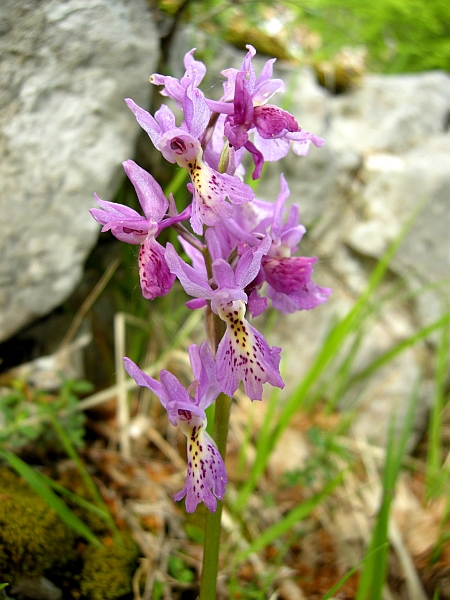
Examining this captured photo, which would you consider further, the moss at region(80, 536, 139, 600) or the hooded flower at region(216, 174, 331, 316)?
the moss at region(80, 536, 139, 600)

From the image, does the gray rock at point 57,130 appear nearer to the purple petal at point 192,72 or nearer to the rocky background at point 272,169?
the rocky background at point 272,169

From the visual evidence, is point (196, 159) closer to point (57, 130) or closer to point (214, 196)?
point (214, 196)

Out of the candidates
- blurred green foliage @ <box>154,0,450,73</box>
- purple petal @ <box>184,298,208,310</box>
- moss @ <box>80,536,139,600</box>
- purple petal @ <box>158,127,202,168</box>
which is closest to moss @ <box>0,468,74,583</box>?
moss @ <box>80,536,139,600</box>

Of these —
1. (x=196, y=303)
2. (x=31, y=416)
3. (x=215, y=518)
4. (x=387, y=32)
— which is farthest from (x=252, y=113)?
(x=387, y=32)

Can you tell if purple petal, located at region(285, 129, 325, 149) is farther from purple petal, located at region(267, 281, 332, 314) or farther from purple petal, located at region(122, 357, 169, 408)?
purple petal, located at region(122, 357, 169, 408)

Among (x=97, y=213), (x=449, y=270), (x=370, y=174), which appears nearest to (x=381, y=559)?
(x=97, y=213)

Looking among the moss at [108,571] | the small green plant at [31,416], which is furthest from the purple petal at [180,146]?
the moss at [108,571]

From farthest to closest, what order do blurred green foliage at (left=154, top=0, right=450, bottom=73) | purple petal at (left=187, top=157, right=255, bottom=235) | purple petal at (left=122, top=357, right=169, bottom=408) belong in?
blurred green foliage at (left=154, top=0, right=450, bottom=73), purple petal at (left=122, top=357, right=169, bottom=408), purple petal at (left=187, top=157, right=255, bottom=235)
